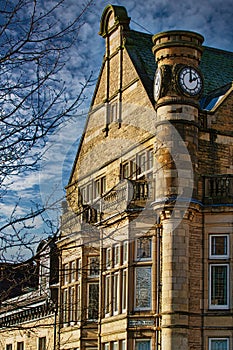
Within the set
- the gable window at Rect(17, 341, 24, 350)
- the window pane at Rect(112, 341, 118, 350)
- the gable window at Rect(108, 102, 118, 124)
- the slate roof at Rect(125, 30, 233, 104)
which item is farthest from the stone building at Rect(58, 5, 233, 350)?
the gable window at Rect(17, 341, 24, 350)

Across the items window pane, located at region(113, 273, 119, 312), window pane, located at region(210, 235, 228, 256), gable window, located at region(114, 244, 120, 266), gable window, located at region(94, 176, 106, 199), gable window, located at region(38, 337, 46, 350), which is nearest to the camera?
window pane, located at region(210, 235, 228, 256)

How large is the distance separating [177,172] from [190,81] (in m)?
3.06

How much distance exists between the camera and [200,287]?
83.0ft

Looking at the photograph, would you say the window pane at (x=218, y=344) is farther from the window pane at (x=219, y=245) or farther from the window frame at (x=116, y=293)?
the window frame at (x=116, y=293)

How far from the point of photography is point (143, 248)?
1039 inches

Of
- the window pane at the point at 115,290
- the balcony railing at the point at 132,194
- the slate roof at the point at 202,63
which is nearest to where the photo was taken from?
the balcony railing at the point at 132,194

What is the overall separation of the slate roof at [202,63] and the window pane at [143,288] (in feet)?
21.2

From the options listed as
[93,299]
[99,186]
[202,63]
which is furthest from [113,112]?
[93,299]

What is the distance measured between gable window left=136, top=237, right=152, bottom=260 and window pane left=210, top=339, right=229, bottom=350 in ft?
11.2

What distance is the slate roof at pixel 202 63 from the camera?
98.6 feet

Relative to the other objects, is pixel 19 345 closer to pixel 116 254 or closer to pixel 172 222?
pixel 116 254

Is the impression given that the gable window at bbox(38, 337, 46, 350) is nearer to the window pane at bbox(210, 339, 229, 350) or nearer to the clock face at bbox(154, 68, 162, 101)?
the window pane at bbox(210, 339, 229, 350)

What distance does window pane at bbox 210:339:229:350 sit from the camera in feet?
81.4

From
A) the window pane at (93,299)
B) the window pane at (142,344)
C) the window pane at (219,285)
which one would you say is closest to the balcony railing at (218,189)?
the window pane at (219,285)
